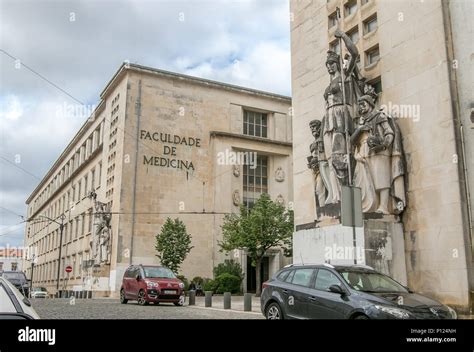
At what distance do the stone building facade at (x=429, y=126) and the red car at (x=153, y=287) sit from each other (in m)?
5.41

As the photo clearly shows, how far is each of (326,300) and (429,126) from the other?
812cm

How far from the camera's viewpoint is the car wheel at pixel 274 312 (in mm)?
9469

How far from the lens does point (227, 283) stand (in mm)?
33281

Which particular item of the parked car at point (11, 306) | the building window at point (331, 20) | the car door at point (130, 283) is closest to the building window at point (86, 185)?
the car door at point (130, 283)

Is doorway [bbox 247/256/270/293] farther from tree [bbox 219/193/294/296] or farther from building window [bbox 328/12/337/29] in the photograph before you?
building window [bbox 328/12/337/29]

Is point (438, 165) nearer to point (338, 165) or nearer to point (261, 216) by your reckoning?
point (338, 165)

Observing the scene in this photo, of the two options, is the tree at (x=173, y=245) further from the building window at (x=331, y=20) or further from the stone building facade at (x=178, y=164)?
the building window at (x=331, y=20)

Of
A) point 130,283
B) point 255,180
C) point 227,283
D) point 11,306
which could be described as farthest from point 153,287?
point 255,180

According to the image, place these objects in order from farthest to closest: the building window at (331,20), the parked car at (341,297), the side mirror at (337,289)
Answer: the building window at (331,20) → the side mirror at (337,289) → the parked car at (341,297)

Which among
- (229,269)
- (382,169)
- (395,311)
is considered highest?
(382,169)

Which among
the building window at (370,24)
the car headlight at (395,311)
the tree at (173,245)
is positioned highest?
the building window at (370,24)

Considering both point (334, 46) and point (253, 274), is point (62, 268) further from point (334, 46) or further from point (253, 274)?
point (334, 46)

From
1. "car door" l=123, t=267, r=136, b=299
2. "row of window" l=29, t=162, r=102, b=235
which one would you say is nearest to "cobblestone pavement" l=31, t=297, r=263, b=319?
"car door" l=123, t=267, r=136, b=299
